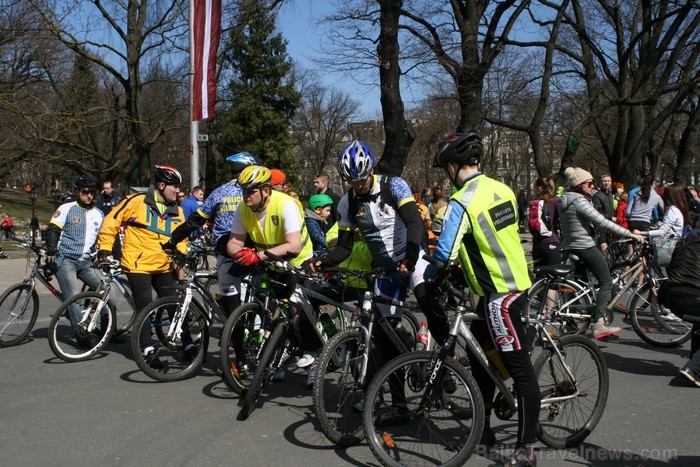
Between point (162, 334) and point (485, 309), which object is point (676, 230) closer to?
point (485, 309)

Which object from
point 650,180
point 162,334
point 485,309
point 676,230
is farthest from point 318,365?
point 650,180

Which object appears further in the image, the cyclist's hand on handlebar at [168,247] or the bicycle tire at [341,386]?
the cyclist's hand on handlebar at [168,247]

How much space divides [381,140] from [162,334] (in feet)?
173

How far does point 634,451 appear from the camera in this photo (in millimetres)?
4570

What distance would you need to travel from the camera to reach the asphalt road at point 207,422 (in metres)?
4.52

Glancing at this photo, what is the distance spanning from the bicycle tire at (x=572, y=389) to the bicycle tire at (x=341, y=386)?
116cm

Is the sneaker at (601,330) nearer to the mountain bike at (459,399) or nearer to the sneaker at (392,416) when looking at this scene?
the mountain bike at (459,399)

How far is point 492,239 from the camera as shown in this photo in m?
4.00

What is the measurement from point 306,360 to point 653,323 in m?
4.55

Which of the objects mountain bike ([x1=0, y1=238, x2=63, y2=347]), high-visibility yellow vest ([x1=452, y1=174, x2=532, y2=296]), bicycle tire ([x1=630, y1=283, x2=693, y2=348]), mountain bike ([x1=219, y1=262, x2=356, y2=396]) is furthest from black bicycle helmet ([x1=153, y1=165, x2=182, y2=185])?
bicycle tire ([x1=630, y1=283, x2=693, y2=348])

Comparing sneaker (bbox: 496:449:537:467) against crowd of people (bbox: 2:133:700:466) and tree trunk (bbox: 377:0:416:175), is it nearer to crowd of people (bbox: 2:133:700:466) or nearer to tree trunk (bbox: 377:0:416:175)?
crowd of people (bbox: 2:133:700:466)

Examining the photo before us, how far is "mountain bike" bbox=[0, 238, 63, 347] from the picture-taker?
305 inches

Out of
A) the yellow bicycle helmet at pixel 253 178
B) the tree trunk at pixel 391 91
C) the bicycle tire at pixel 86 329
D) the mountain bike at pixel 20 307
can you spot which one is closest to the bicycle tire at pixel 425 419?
the yellow bicycle helmet at pixel 253 178

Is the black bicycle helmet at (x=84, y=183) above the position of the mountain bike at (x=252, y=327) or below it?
above
